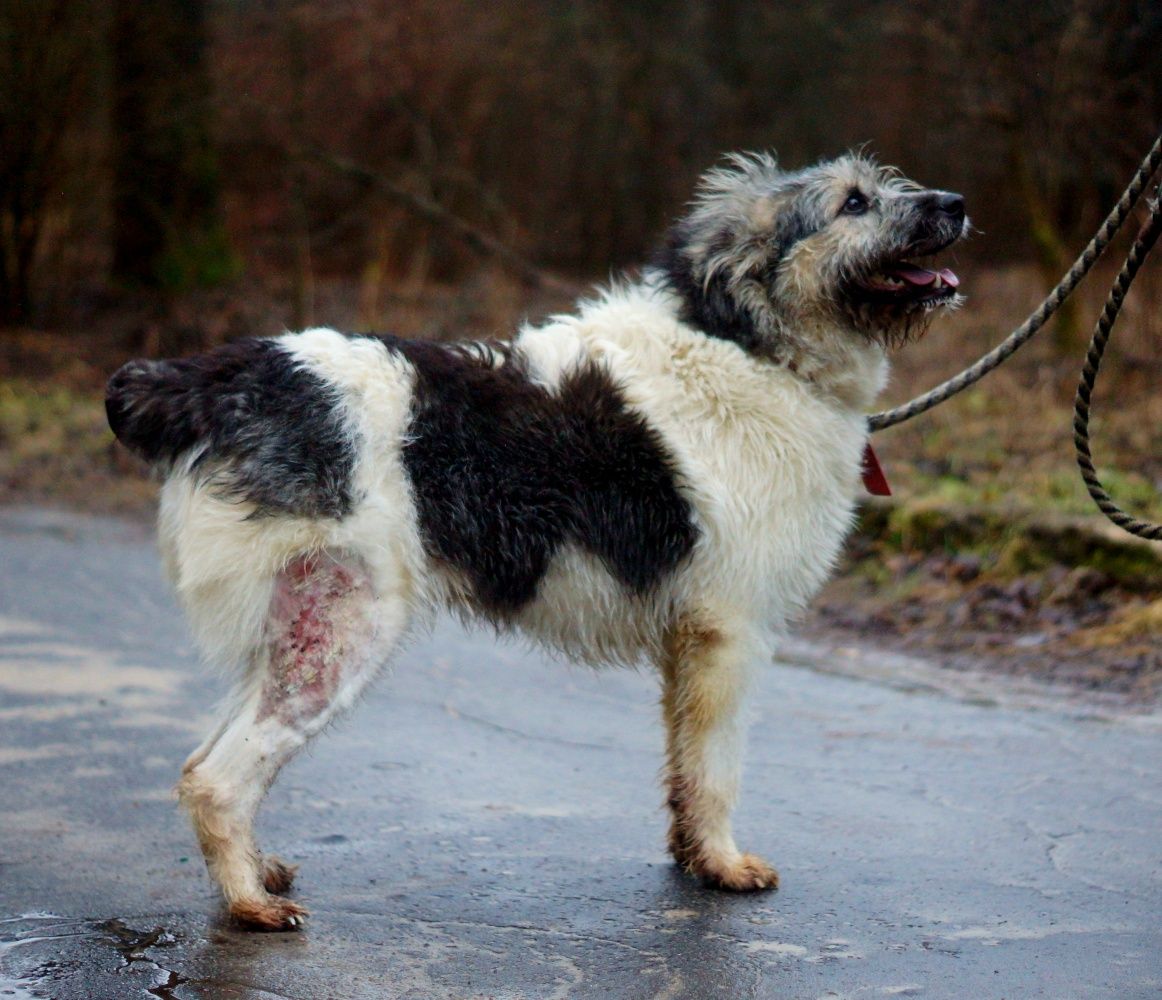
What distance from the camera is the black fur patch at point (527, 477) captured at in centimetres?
426

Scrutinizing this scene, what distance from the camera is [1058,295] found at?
5387 mm

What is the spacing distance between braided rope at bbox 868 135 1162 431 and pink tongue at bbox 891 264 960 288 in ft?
1.94

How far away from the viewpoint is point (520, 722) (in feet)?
20.8

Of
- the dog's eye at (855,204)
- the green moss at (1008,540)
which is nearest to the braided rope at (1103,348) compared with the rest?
the dog's eye at (855,204)

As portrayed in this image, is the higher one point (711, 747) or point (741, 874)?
point (711, 747)

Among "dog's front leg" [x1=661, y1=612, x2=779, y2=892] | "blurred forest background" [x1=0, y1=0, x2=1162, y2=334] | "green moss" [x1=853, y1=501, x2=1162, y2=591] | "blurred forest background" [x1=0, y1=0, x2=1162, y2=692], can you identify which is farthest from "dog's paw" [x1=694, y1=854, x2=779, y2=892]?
"blurred forest background" [x1=0, y1=0, x2=1162, y2=334]

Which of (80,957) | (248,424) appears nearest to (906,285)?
(248,424)

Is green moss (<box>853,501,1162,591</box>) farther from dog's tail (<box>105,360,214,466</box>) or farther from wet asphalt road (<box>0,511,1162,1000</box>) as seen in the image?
dog's tail (<box>105,360,214,466</box>)

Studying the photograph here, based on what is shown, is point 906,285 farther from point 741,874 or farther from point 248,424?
point 248,424

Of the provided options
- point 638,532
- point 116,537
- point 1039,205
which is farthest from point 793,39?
point 638,532

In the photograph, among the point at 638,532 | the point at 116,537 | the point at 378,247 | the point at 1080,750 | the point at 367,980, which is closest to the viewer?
the point at 367,980

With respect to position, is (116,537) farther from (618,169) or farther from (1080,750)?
(618,169)

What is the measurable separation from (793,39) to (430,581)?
18.3 metres

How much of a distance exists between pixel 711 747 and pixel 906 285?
1.55 metres
